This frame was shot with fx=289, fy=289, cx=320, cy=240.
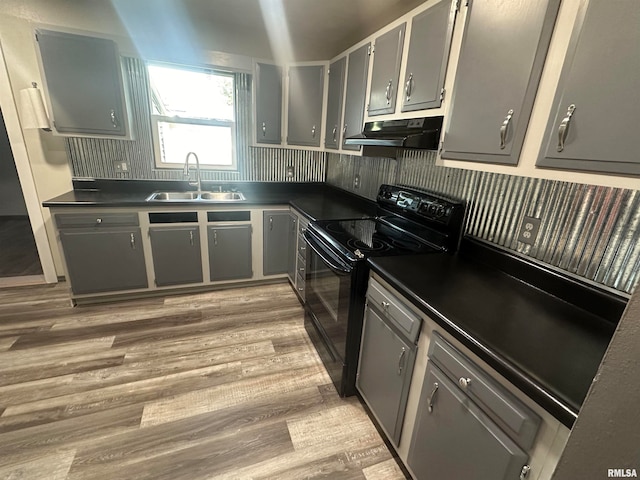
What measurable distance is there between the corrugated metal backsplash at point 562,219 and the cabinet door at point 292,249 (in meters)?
1.43

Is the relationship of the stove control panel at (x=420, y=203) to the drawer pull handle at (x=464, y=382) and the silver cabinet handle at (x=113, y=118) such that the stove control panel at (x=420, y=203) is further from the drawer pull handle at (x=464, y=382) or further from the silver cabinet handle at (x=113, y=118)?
the silver cabinet handle at (x=113, y=118)

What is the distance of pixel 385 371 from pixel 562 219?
1.02 meters

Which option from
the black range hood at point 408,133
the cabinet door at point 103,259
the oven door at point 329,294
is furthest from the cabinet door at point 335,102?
the cabinet door at point 103,259

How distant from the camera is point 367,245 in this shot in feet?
5.68

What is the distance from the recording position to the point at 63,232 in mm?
2371

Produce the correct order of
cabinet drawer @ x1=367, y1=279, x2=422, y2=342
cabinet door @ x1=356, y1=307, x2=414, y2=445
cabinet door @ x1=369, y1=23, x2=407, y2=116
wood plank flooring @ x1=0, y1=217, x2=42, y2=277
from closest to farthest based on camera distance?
cabinet drawer @ x1=367, y1=279, x2=422, y2=342 < cabinet door @ x1=356, y1=307, x2=414, y2=445 < cabinet door @ x1=369, y1=23, x2=407, y2=116 < wood plank flooring @ x1=0, y1=217, x2=42, y2=277

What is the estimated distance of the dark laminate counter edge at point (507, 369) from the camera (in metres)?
→ 0.68

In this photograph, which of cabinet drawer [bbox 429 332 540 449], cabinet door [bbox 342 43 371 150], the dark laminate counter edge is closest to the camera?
the dark laminate counter edge

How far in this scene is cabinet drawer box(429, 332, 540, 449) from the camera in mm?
783

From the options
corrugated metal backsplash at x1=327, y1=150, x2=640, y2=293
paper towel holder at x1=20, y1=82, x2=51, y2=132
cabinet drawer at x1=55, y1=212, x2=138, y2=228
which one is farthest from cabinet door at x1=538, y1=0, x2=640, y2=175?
paper towel holder at x1=20, y1=82, x2=51, y2=132

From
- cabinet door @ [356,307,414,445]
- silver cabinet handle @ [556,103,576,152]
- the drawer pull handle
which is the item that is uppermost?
silver cabinet handle @ [556,103,576,152]

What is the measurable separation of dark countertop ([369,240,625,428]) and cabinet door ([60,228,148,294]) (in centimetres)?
224

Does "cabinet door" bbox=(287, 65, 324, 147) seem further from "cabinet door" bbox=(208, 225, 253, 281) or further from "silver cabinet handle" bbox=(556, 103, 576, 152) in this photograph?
"silver cabinet handle" bbox=(556, 103, 576, 152)

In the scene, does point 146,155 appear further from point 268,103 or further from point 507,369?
point 507,369
